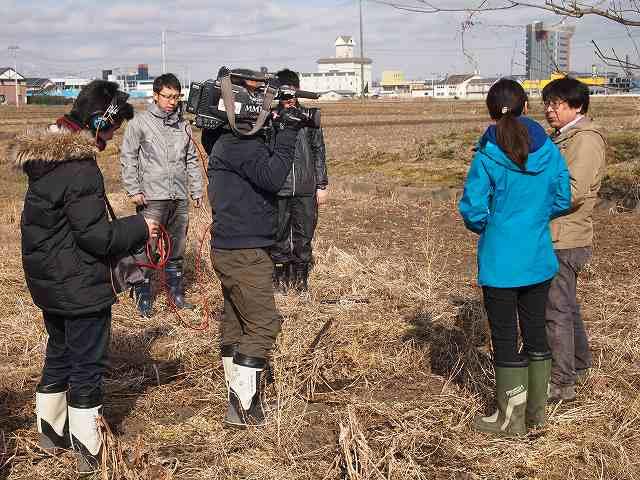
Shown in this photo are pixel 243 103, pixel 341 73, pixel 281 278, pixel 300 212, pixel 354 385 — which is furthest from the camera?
pixel 341 73

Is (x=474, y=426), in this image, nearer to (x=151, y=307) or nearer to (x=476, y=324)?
(x=476, y=324)

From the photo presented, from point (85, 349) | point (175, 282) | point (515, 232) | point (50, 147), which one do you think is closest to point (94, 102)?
point (50, 147)

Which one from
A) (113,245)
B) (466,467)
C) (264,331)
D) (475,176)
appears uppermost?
(475,176)

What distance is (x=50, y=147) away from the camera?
10.2 feet

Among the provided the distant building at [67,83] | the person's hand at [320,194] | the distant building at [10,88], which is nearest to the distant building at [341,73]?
the distant building at [67,83]

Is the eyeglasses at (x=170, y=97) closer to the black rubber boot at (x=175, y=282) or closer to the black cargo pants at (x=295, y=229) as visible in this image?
the black cargo pants at (x=295, y=229)

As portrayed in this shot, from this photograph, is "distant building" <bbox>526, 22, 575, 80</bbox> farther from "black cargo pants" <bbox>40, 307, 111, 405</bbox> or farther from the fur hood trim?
"black cargo pants" <bbox>40, 307, 111, 405</bbox>

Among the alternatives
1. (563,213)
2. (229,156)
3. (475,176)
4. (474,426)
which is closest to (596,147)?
(563,213)

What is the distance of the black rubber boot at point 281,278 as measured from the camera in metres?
6.21

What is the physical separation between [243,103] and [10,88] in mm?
90689

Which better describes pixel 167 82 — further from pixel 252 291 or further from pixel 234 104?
pixel 252 291

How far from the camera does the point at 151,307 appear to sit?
574 cm

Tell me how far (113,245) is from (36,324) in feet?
8.05

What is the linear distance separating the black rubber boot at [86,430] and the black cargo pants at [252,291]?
0.80 m
